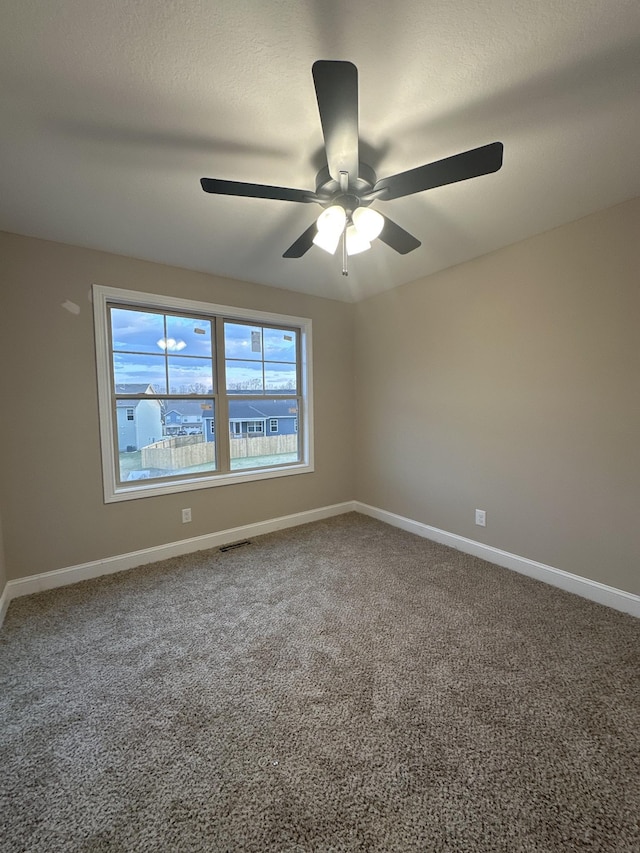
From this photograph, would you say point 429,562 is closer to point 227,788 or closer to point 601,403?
point 601,403

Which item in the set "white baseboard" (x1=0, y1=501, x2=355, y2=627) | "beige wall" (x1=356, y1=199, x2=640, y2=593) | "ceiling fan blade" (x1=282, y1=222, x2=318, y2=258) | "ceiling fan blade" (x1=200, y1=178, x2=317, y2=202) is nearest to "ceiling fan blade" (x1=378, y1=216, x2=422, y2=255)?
"ceiling fan blade" (x1=282, y1=222, x2=318, y2=258)

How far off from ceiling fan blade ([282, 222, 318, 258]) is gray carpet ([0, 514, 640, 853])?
2.16m

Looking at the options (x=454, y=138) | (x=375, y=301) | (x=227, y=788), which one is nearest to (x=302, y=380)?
(x=375, y=301)

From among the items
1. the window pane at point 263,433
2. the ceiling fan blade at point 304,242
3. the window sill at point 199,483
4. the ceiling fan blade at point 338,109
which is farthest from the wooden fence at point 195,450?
the ceiling fan blade at point 338,109

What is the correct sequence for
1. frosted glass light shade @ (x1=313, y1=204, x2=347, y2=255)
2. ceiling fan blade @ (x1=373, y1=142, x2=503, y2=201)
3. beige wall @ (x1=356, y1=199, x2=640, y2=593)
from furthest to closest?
1. beige wall @ (x1=356, y1=199, x2=640, y2=593)
2. frosted glass light shade @ (x1=313, y1=204, x2=347, y2=255)
3. ceiling fan blade @ (x1=373, y1=142, x2=503, y2=201)

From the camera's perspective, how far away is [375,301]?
11.9ft

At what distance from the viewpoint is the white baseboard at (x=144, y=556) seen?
2369 mm

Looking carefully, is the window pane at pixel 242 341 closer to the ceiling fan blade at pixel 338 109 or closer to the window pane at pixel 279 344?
the window pane at pixel 279 344

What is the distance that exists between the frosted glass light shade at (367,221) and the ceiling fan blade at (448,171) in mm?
94

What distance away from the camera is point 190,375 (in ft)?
10.0

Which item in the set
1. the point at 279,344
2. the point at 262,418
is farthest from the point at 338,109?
the point at 262,418

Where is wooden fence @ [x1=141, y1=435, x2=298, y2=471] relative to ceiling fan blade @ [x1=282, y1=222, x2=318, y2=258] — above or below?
below

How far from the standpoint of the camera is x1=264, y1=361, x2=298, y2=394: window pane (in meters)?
3.51

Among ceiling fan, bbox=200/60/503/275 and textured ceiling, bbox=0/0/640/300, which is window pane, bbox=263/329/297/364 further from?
ceiling fan, bbox=200/60/503/275
